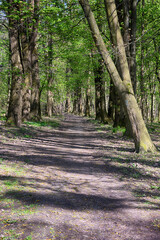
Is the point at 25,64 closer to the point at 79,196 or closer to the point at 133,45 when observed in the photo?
the point at 133,45

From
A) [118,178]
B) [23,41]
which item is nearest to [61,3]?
[23,41]

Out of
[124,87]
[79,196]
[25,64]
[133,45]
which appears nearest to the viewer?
[79,196]

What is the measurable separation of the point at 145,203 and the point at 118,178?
1788 mm

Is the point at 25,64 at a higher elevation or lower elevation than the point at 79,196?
higher

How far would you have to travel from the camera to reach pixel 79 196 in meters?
5.11

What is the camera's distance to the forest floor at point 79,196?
3521mm

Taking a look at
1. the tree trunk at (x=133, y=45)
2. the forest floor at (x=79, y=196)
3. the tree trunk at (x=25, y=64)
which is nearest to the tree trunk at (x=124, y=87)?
the forest floor at (x=79, y=196)

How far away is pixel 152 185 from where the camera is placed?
19.5 ft

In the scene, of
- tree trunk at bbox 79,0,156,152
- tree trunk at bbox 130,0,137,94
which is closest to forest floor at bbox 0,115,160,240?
tree trunk at bbox 79,0,156,152

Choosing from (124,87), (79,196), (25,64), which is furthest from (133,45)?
(79,196)

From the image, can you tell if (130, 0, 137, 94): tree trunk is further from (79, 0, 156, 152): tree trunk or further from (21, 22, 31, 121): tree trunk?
(21, 22, 31, 121): tree trunk

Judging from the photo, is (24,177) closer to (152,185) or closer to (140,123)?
(152,185)

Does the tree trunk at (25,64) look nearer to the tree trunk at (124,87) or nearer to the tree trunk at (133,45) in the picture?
the tree trunk at (133,45)

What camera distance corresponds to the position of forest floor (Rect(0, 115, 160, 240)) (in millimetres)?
3521
